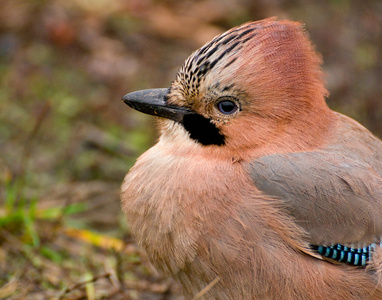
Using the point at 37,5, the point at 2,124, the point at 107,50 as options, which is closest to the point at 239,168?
the point at 2,124

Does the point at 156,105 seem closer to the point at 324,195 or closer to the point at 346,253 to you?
the point at 324,195

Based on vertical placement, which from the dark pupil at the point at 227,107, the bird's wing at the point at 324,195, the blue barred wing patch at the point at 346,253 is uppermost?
the dark pupil at the point at 227,107

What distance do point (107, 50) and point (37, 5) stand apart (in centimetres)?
107

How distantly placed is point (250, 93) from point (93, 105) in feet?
11.7

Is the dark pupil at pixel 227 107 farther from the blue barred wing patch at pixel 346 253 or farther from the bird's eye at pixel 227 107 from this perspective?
the blue barred wing patch at pixel 346 253

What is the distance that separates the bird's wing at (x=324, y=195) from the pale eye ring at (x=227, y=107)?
0.33m

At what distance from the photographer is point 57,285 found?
4.24 metres

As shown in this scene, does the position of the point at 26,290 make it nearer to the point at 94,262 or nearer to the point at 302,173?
the point at 94,262

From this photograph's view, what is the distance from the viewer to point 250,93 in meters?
3.38

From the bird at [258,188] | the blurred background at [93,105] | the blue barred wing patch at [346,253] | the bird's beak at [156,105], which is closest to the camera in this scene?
the bird at [258,188]

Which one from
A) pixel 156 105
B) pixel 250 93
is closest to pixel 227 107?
pixel 250 93

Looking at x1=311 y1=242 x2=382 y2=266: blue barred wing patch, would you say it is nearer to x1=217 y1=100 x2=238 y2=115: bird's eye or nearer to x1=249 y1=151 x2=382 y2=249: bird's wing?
x1=249 y1=151 x2=382 y2=249: bird's wing

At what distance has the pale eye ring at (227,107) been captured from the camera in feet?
11.2

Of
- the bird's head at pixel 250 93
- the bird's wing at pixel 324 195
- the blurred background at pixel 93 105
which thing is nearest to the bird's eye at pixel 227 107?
the bird's head at pixel 250 93
